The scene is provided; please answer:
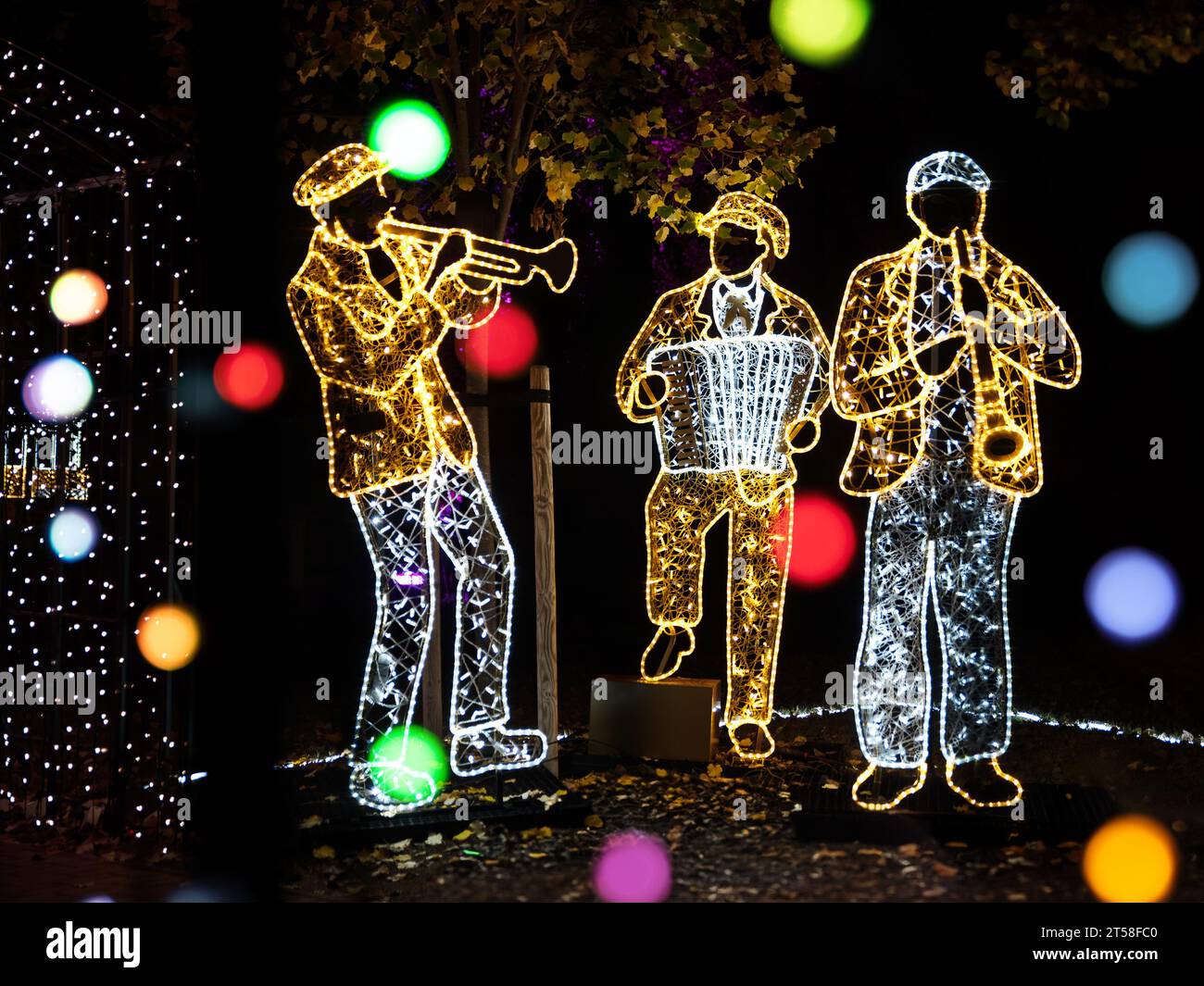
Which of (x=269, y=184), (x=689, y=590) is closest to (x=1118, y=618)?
(x=689, y=590)

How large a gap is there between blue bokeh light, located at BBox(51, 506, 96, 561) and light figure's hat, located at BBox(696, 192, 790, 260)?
341 cm

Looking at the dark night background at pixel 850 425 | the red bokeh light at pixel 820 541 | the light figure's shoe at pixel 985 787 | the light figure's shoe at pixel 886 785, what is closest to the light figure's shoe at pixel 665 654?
the light figure's shoe at pixel 886 785

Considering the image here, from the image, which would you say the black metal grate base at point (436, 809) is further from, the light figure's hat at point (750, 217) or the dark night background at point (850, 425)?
the light figure's hat at point (750, 217)

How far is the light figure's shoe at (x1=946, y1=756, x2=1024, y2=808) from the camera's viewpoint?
6137mm

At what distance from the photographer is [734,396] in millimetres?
7297

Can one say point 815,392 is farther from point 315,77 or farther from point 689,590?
point 315,77

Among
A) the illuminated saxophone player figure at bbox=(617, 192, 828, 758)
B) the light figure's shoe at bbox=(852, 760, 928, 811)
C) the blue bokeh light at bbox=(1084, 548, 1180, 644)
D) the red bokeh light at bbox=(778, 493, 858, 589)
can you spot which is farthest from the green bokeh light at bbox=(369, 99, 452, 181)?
the blue bokeh light at bbox=(1084, 548, 1180, 644)

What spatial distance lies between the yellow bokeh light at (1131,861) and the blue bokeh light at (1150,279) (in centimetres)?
647

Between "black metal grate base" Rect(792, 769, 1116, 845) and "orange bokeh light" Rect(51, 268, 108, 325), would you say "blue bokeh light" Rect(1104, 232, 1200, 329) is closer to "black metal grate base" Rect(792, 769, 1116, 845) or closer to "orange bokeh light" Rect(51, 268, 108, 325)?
"black metal grate base" Rect(792, 769, 1116, 845)

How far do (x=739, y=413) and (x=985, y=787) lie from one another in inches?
89.1

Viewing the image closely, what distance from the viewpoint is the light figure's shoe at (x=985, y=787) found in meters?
6.14

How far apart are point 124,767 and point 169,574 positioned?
2.99 feet

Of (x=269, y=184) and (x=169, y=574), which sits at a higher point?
(x=269, y=184)

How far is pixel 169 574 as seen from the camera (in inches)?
243
